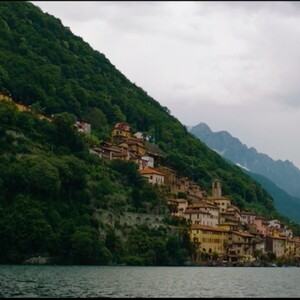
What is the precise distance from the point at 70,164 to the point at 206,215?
37.7 metres

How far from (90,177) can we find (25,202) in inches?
815

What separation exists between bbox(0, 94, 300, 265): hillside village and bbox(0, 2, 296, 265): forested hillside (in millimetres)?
5028

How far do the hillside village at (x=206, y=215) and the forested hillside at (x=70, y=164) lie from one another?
5028 mm

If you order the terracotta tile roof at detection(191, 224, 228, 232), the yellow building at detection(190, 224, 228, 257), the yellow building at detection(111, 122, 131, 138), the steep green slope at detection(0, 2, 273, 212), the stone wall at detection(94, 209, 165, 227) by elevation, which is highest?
the steep green slope at detection(0, 2, 273, 212)

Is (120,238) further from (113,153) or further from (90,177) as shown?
(113,153)

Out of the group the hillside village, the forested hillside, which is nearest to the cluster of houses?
the hillside village

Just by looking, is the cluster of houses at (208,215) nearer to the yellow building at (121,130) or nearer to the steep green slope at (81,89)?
the yellow building at (121,130)

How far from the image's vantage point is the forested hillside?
82.4m

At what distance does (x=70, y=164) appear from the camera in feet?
310

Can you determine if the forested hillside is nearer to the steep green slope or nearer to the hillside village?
the steep green slope

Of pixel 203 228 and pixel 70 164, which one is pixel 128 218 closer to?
pixel 70 164

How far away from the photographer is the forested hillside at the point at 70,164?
82375 millimetres

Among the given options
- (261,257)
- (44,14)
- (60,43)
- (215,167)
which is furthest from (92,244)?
(44,14)

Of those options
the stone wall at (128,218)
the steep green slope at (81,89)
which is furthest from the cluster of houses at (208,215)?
the stone wall at (128,218)
